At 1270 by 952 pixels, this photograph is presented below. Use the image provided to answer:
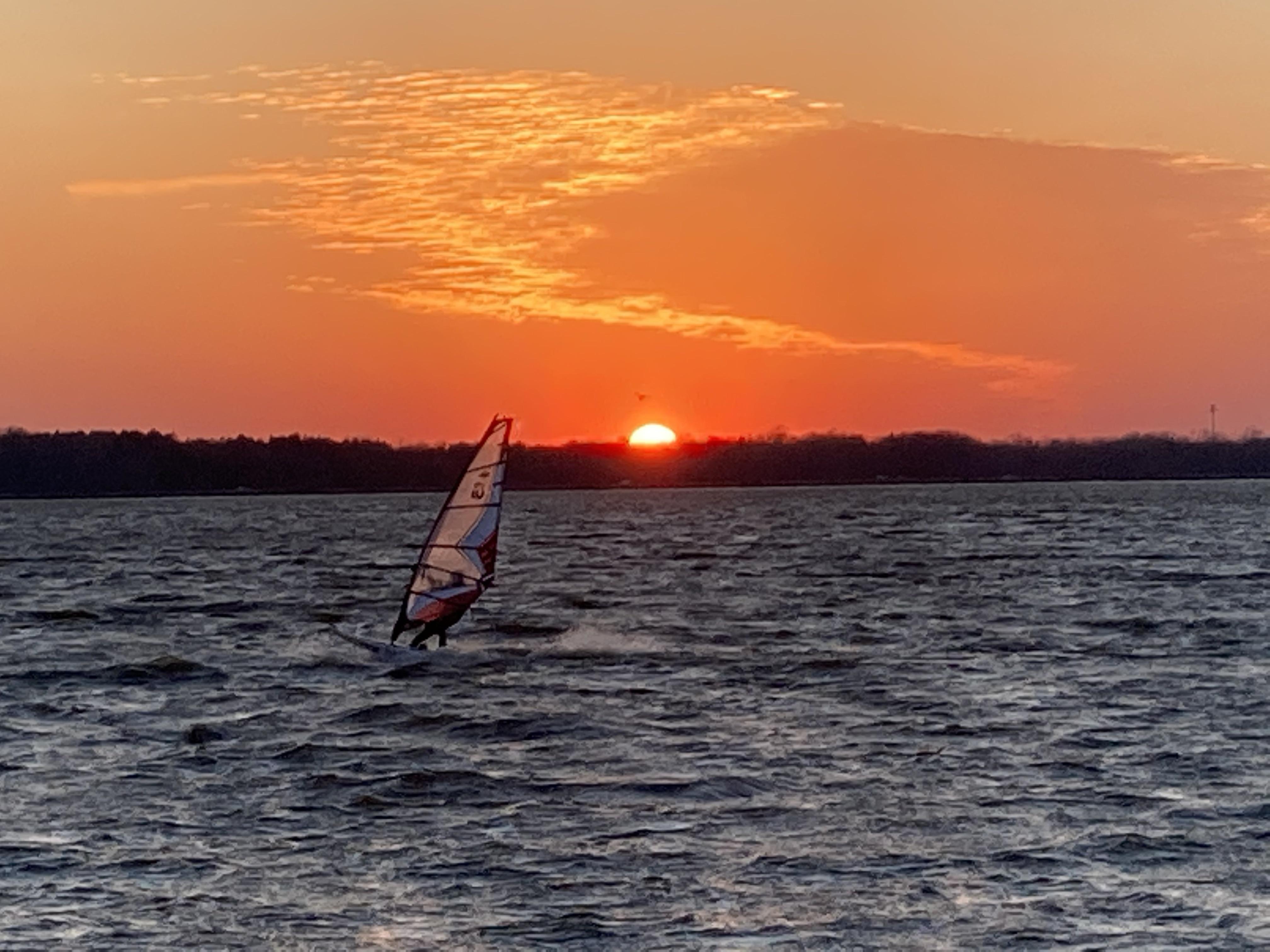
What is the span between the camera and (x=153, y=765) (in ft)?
67.9

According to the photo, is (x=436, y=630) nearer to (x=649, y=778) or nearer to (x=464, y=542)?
(x=464, y=542)

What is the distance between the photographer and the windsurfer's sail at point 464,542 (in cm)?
3403

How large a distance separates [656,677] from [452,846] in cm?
1363

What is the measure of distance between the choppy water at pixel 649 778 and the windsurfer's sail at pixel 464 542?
132 cm

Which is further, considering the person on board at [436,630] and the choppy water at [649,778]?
the person on board at [436,630]

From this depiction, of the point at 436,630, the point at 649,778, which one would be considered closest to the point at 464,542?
the point at 436,630

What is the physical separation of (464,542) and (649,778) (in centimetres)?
1526

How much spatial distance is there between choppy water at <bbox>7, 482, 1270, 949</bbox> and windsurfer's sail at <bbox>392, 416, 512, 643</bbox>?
1.32 metres

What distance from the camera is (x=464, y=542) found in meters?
34.0

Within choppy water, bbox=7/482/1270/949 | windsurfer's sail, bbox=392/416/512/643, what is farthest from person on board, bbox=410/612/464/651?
choppy water, bbox=7/482/1270/949

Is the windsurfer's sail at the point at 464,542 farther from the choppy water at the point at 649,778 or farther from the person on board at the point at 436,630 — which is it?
the choppy water at the point at 649,778

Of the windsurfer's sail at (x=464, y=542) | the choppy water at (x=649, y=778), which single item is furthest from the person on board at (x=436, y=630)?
the choppy water at (x=649, y=778)

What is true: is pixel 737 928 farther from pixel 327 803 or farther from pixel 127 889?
pixel 327 803

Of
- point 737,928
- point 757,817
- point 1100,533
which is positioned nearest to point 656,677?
point 757,817
